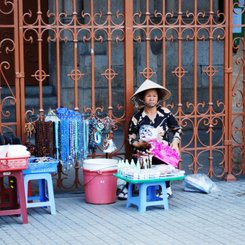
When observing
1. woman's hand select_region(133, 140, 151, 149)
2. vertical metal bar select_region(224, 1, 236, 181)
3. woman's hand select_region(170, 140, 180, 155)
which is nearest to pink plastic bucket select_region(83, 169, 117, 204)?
woman's hand select_region(133, 140, 151, 149)

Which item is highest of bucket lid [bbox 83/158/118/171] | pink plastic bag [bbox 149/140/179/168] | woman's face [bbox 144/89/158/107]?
woman's face [bbox 144/89/158/107]

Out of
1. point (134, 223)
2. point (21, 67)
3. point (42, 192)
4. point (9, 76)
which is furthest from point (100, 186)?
point (9, 76)

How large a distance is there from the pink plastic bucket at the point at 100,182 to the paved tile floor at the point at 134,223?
102 mm

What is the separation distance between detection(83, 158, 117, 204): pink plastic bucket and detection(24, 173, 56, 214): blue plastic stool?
1.78 feet

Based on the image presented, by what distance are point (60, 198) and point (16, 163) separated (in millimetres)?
1626

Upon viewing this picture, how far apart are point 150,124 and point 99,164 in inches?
33.5

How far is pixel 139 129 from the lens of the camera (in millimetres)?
8992

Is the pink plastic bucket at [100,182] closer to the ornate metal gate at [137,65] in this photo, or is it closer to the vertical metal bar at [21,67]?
the ornate metal gate at [137,65]

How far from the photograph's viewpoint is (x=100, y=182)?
8609 mm

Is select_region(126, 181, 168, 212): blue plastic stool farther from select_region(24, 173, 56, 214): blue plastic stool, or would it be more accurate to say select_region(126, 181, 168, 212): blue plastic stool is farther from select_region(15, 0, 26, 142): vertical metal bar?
select_region(15, 0, 26, 142): vertical metal bar

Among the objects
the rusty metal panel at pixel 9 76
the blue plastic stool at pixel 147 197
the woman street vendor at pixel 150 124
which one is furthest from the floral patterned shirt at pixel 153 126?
the rusty metal panel at pixel 9 76

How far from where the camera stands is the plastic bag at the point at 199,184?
366 inches

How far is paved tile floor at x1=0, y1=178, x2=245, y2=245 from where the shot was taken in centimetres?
715

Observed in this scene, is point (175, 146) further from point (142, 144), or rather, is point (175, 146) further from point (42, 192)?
point (42, 192)
